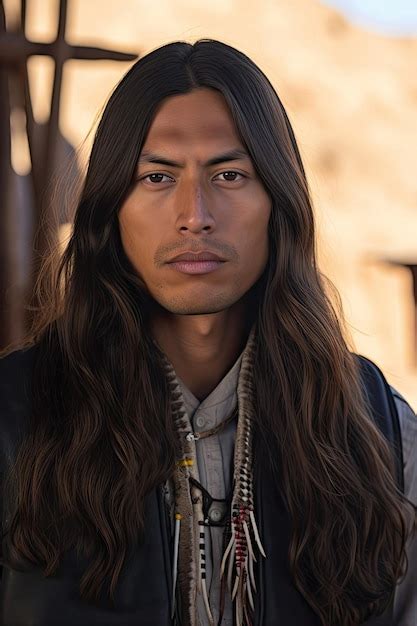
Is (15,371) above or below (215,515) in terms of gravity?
above

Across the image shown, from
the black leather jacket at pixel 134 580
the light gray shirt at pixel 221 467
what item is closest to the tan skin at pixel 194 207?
the light gray shirt at pixel 221 467

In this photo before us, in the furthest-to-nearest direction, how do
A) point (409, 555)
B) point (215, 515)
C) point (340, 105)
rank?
point (340, 105)
point (409, 555)
point (215, 515)

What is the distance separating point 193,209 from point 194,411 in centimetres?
40

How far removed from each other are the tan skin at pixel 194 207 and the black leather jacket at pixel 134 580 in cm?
31

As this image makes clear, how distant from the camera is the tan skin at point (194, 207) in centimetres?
200

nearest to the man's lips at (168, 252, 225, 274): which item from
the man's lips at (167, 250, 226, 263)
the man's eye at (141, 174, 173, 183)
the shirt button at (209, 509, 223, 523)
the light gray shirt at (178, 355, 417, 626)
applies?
the man's lips at (167, 250, 226, 263)

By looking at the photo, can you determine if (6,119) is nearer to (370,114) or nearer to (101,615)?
(101,615)

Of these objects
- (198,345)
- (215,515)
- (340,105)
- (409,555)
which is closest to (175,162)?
(198,345)

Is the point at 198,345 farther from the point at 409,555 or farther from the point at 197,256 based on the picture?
the point at 409,555

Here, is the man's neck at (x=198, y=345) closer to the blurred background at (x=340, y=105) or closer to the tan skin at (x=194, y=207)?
the tan skin at (x=194, y=207)

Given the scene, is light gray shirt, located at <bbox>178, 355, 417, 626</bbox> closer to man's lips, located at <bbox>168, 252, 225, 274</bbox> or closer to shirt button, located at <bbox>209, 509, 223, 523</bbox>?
shirt button, located at <bbox>209, 509, 223, 523</bbox>

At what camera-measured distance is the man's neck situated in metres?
2.14

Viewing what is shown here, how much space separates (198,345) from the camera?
84.8 inches

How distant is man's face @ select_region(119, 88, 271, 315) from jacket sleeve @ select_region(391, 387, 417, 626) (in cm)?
45
